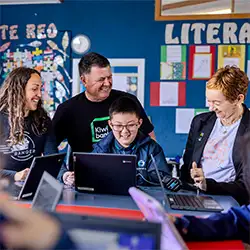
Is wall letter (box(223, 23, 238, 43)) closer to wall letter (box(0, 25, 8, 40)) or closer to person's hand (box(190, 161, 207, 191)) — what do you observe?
person's hand (box(190, 161, 207, 191))

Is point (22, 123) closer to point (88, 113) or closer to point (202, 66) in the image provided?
point (88, 113)

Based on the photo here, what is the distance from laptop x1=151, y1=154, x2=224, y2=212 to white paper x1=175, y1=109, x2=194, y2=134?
186 centimetres

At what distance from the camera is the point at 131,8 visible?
3.35 m

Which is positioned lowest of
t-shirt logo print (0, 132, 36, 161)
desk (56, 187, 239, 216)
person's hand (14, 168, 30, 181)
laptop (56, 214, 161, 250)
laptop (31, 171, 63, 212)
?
desk (56, 187, 239, 216)

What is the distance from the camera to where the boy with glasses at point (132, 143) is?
176 cm

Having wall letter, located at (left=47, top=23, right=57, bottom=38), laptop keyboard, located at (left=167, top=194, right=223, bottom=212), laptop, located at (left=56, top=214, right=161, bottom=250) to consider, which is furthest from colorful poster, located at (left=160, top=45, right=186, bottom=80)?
laptop, located at (left=56, top=214, right=161, bottom=250)

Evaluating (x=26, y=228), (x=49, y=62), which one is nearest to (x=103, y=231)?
(x=26, y=228)

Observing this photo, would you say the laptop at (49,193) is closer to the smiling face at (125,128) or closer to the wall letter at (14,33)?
the smiling face at (125,128)

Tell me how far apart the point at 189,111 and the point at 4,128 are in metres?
2.03

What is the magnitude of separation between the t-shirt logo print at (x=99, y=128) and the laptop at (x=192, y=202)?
762 mm

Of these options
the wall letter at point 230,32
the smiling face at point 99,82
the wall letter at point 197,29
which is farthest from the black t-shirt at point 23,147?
the wall letter at point 230,32

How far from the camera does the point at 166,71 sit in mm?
3295

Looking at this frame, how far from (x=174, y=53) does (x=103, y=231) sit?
2.98 meters

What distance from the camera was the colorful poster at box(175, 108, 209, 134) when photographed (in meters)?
3.29
